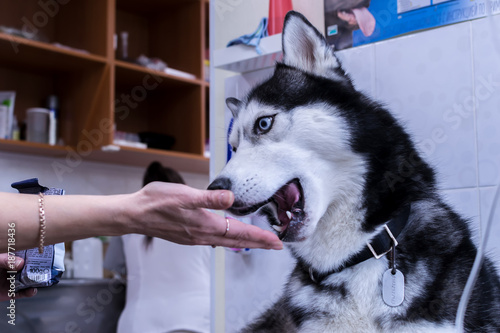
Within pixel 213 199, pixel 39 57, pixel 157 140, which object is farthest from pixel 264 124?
pixel 157 140

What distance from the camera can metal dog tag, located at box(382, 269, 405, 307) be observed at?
0.99 m

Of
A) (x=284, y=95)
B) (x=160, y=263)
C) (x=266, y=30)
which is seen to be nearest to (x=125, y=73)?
(x=160, y=263)

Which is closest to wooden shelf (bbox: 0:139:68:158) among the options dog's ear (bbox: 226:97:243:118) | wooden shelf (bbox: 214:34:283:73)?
wooden shelf (bbox: 214:34:283:73)

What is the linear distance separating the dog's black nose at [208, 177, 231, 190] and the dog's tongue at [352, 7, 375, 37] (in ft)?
1.70

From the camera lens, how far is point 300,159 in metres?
1.11

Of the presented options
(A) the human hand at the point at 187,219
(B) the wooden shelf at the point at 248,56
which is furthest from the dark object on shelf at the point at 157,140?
(A) the human hand at the point at 187,219

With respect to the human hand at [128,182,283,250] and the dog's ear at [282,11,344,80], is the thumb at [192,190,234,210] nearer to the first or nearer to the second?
the human hand at [128,182,283,250]

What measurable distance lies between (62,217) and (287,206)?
450 millimetres

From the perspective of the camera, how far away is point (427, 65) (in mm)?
1174

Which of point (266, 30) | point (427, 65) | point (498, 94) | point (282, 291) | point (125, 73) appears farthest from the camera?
point (125, 73)

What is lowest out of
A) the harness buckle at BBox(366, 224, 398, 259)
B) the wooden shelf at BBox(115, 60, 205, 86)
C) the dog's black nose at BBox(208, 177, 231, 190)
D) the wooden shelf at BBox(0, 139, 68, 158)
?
the harness buckle at BBox(366, 224, 398, 259)

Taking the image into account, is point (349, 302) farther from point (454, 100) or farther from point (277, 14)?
point (277, 14)

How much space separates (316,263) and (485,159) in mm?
406

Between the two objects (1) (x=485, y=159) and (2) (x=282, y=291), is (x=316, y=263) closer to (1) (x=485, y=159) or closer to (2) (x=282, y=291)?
(2) (x=282, y=291)
